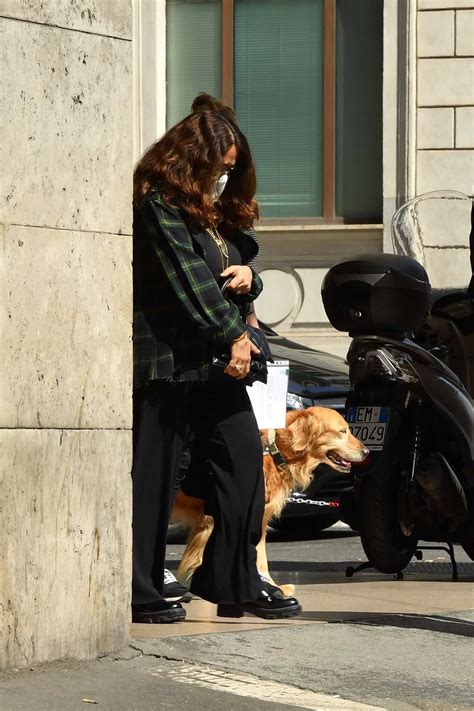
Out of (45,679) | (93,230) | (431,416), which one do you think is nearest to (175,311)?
(93,230)

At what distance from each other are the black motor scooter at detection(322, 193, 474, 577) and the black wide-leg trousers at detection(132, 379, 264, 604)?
5.26ft

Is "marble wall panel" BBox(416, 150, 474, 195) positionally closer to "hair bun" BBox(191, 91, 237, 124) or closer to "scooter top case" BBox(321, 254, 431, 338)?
"scooter top case" BBox(321, 254, 431, 338)

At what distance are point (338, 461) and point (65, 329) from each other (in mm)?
2303

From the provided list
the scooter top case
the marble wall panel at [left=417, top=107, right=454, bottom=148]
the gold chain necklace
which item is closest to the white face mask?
the gold chain necklace

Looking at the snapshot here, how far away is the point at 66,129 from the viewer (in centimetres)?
492

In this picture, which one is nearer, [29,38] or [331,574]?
[29,38]

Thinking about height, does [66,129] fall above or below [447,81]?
below

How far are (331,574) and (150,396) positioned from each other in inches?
96.6

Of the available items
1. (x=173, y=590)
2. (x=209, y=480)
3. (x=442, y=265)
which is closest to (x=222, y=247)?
(x=209, y=480)

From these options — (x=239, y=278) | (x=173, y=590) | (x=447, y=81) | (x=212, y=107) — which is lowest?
(x=173, y=590)

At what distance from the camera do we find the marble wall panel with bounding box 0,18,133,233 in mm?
4777

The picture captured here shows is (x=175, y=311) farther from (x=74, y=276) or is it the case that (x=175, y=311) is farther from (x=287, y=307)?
(x=287, y=307)

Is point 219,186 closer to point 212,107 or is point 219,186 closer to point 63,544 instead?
point 212,107

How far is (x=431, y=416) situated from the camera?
23.9ft
